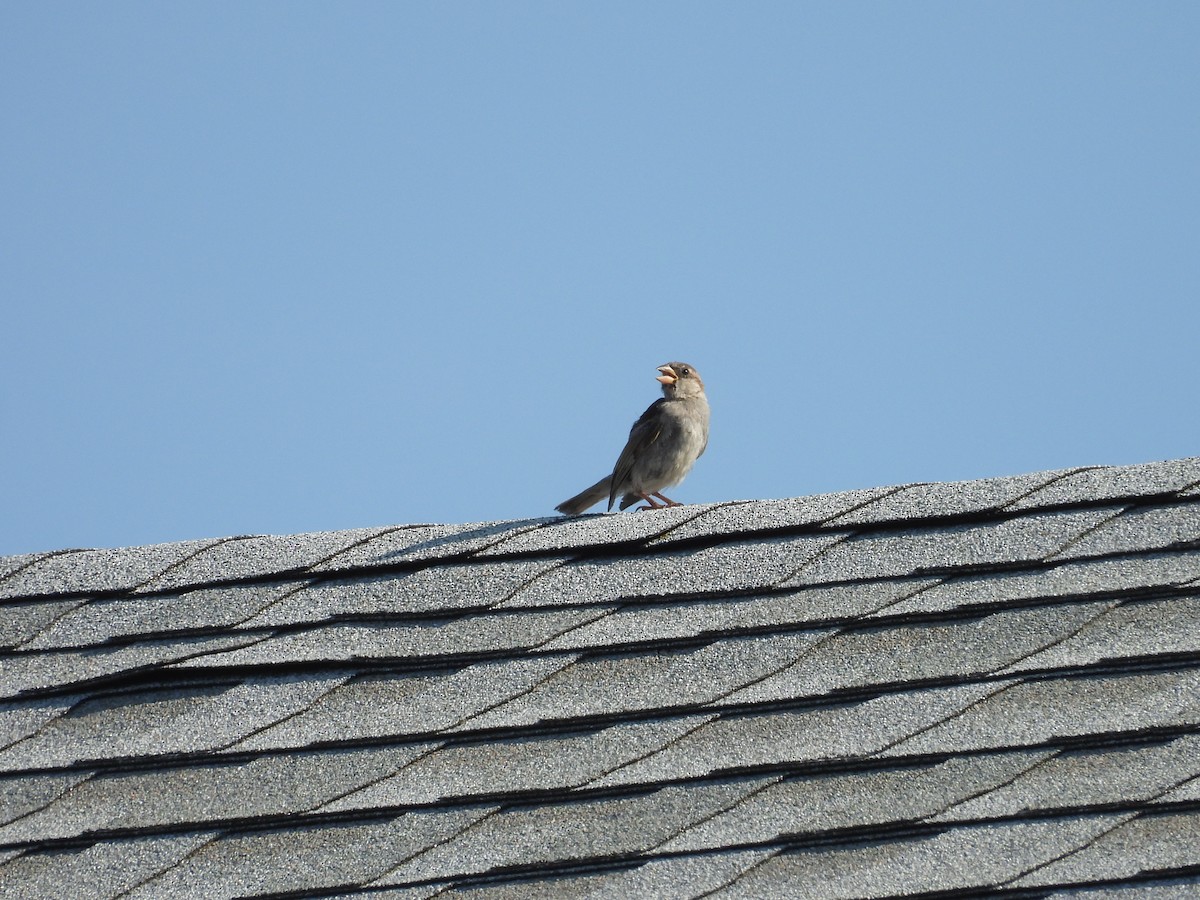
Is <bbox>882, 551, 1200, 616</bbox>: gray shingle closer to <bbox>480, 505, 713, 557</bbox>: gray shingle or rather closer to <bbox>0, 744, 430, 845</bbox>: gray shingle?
<bbox>480, 505, 713, 557</bbox>: gray shingle

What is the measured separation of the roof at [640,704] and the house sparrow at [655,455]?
3.59 metres

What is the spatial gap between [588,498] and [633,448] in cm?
31

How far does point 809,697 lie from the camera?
114 inches

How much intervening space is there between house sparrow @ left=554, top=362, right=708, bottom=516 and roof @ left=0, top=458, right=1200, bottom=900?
3.59 meters

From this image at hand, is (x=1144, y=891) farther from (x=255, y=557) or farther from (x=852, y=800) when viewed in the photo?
(x=255, y=557)

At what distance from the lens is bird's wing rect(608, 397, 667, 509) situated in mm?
7180

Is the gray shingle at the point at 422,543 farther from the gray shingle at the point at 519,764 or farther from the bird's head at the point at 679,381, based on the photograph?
the bird's head at the point at 679,381

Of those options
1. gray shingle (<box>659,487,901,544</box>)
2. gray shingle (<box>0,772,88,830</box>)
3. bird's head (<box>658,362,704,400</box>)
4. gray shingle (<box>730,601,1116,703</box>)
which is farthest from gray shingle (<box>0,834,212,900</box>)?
bird's head (<box>658,362,704,400</box>)

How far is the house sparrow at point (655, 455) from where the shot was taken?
23.5 feet

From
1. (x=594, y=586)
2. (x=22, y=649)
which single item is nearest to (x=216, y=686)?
(x=22, y=649)

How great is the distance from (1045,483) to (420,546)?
138 cm

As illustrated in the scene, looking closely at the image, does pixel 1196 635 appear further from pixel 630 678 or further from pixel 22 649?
pixel 22 649

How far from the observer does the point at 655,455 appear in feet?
23.6

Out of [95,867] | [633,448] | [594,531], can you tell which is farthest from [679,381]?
[95,867]
